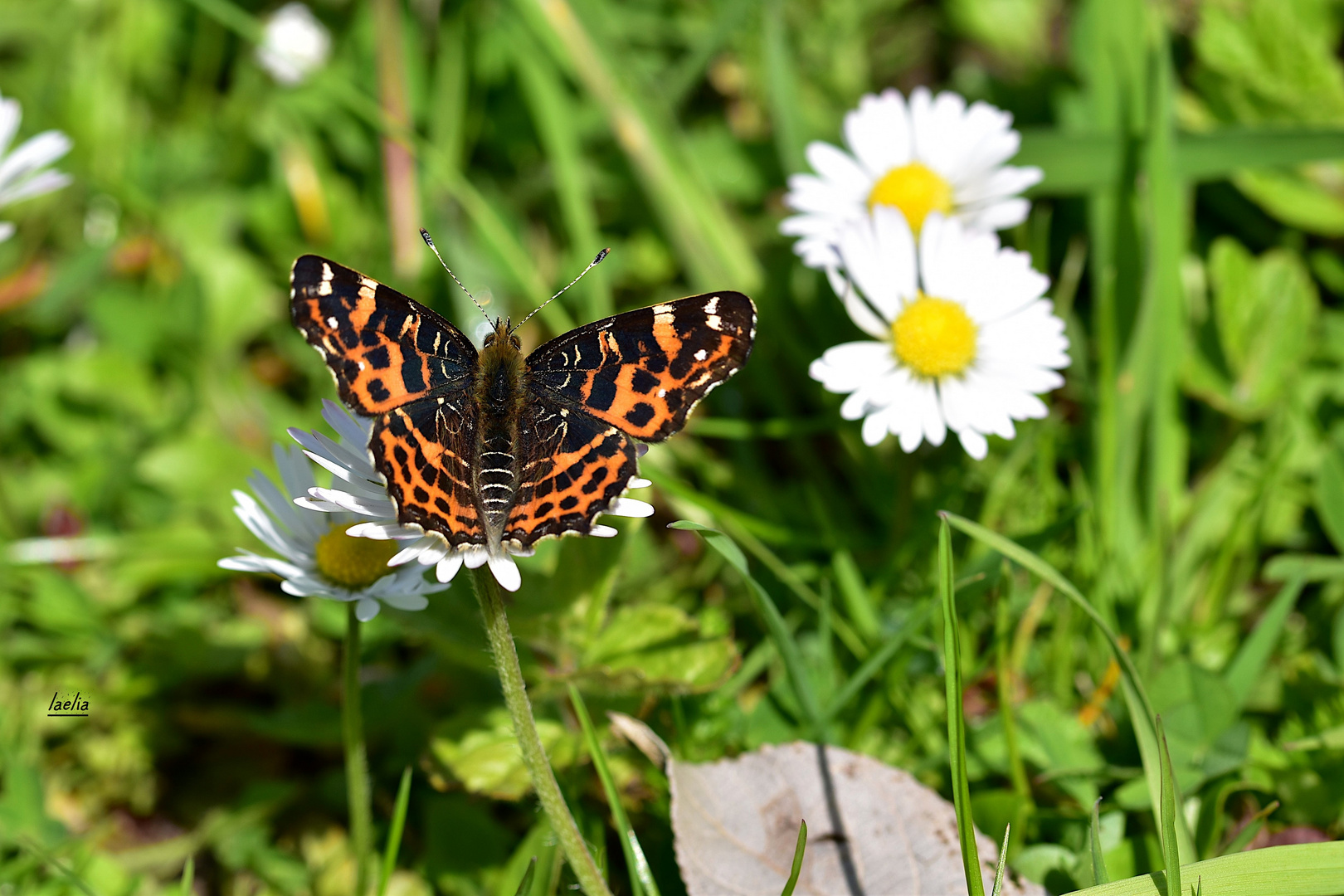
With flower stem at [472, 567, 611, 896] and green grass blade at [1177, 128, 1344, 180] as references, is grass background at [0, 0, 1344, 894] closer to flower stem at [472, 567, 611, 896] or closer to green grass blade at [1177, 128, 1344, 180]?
green grass blade at [1177, 128, 1344, 180]

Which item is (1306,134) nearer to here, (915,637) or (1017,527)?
(1017,527)

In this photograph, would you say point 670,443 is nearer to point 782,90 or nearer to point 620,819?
point 782,90

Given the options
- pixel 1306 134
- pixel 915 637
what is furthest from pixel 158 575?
pixel 1306 134

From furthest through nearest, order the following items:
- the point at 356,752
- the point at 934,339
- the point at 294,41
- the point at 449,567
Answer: the point at 294,41 < the point at 934,339 < the point at 356,752 < the point at 449,567

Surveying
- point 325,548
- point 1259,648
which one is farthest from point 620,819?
point 1259,648

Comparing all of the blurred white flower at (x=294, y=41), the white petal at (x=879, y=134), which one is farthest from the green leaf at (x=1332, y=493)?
the blurred white flower at (x=294, y=41)
